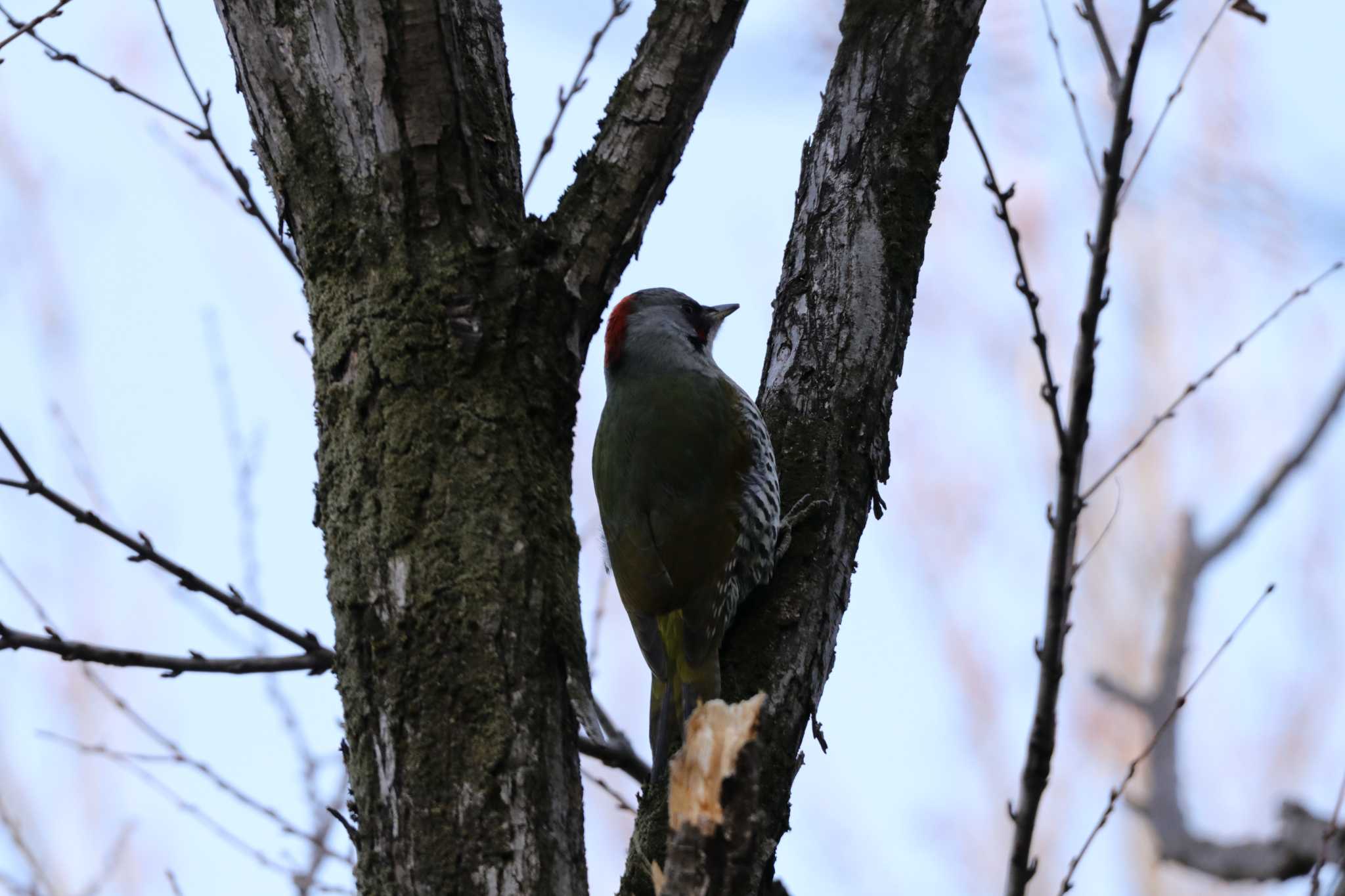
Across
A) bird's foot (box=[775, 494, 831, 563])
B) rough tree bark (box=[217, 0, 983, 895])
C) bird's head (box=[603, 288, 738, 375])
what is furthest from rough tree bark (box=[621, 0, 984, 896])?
bird's head (box=[603, 288, 738, 375])

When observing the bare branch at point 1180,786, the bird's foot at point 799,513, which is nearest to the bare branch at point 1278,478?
the bare branch at point 1180,786

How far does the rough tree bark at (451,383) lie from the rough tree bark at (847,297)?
0.36 meters

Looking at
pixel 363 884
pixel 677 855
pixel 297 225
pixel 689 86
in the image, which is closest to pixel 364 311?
pixel 297 225

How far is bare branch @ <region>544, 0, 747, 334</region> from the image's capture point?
2.38m

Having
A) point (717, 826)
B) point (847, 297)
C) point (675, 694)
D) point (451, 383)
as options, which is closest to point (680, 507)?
point (675, 694)

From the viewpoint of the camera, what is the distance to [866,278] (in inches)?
129

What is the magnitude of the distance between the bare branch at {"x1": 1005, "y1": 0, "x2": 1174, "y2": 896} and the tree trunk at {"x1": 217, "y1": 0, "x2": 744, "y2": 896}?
792 mm

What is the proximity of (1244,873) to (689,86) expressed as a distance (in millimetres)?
1844

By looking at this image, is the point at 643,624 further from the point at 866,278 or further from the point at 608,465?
the point at 866,278

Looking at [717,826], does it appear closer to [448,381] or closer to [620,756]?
[448,381]

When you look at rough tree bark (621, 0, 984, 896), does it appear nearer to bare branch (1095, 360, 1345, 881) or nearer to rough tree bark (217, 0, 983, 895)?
rough tree bark (217, 0, 983, 895)

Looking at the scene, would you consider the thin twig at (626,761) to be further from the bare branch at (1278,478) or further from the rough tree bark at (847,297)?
the bare branch at (1278,478)

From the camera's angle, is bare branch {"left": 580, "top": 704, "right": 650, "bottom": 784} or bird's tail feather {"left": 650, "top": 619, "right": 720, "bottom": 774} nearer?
bare branch {"left": 580, "top": 704, "right": 650, "bottom": 784}

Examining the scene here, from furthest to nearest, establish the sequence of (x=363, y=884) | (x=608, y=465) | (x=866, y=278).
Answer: (x=608, y=465)
(x=866, y=278)
(x=363, y=884)
